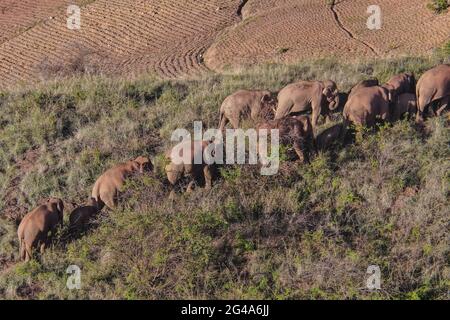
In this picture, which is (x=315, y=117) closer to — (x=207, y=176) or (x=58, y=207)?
(x=207, y=176)

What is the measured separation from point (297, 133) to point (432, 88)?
242 cm

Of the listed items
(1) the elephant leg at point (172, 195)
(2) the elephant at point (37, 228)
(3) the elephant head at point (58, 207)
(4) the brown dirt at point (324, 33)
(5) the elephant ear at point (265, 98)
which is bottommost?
(2) the elephant at point (37, 228)

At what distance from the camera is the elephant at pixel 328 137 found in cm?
1115

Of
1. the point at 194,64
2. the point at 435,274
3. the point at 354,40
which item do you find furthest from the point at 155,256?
the point at 354,40

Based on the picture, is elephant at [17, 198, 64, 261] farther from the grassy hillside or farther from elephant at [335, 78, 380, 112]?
elephant at [335, 78, 380, 112]

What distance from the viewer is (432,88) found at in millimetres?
11430

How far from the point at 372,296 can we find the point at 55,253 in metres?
4.24

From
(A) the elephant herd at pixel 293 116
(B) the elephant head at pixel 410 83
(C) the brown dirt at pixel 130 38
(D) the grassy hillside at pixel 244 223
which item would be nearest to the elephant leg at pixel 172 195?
(D) the grassy hillside at pixel 244 223

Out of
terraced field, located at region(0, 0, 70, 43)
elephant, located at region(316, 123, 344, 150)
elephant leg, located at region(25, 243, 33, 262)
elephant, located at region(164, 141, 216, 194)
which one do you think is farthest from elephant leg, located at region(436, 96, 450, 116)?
terraced field, located at region(0, 0, 70, 43)

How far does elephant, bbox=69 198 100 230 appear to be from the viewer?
10219 millimetres

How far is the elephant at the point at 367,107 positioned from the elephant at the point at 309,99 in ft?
1.63

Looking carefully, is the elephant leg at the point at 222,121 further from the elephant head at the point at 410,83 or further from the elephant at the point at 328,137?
the elephant head at the point at 410,83

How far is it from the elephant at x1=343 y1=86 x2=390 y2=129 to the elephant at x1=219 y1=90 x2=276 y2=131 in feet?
4.21

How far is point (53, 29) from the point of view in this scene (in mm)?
23734
